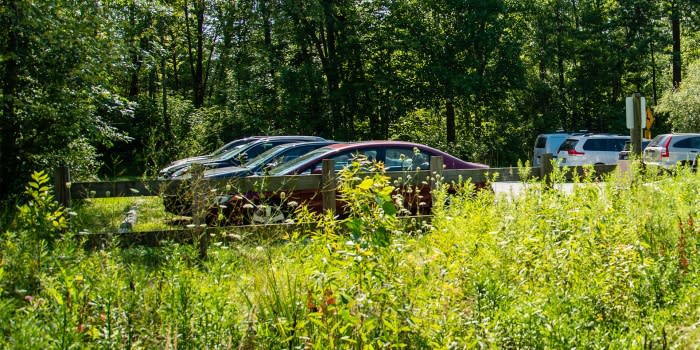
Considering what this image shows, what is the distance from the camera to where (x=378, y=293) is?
3725 mm

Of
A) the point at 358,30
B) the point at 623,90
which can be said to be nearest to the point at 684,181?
the point at 358,30

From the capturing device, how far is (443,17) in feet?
121

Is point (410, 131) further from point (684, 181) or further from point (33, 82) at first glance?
point (684, 181)

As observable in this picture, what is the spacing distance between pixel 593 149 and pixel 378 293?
75.2 ft

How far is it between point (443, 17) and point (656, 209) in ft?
105

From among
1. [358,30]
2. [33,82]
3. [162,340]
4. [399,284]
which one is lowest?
[162,340]

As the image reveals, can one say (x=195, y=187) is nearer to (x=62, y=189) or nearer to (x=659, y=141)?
(x=62, y=189)

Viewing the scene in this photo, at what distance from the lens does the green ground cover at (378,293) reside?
148 inches

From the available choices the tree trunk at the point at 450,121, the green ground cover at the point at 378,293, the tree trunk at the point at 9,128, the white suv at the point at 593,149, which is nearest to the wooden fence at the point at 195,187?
the green ground cover at the point at 378,293

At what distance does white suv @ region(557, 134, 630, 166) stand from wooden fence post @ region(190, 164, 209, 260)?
19.6 m

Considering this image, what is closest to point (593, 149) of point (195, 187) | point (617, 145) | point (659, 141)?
point (617, 145)

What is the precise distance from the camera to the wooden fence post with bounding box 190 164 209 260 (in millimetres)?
6704

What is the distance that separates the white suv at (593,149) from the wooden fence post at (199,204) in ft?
64.4

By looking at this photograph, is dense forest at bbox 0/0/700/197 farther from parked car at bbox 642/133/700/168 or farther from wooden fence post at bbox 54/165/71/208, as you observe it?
wooden fence post at bbox 54/165/71/208
